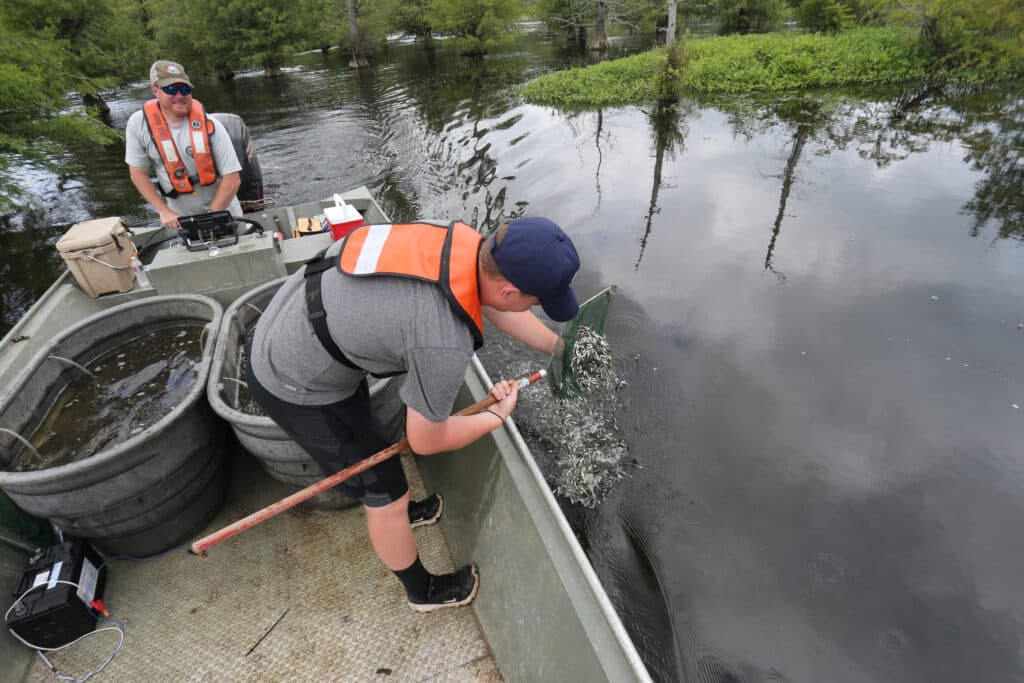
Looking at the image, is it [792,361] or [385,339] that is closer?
[385,339]

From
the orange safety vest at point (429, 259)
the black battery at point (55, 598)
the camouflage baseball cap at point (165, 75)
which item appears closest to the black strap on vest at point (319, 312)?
the orange safety vest at point (429, 259)

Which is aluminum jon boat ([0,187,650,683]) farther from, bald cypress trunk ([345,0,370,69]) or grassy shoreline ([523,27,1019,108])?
bald cypress trunk ([345,0,370,69])

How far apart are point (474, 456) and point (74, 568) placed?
1.77 meters

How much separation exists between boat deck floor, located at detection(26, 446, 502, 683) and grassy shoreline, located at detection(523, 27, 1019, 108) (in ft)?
46.7

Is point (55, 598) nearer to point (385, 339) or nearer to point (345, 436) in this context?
point (345, 436)

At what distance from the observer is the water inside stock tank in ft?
8.13

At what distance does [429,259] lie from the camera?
1515 mm

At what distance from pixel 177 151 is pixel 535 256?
3516 millimetres

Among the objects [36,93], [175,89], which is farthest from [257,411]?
[36,93]

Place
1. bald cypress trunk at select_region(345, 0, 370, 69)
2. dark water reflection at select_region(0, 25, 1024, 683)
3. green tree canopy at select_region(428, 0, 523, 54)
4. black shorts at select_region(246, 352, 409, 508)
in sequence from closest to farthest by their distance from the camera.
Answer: black shorts at select_region(246, 352, 409, 508), dark water reflection at select_region(0, 25, 1024, 683), green tree canopy at select_region(428, 0, 523, 54), bald cypress trunk at select_region(345, 0, 370, 69)

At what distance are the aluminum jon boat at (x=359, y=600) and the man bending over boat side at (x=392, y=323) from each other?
526 mm

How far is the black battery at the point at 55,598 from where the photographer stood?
6.86 ft

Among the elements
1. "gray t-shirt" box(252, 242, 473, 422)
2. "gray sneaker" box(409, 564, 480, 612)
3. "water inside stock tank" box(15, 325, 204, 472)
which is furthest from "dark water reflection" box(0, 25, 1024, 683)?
"water inside stock tank" box(15, 325, 204, 472)

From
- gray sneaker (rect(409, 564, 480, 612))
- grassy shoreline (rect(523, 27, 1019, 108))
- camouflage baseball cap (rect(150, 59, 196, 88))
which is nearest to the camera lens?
gray sneaker (rect(409, 564, 480, 612))
